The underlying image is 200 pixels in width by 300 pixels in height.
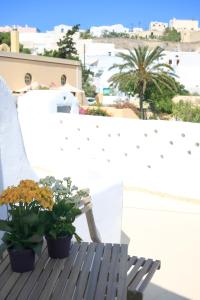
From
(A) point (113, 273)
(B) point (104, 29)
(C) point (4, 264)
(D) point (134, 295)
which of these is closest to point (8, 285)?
(C) point (4, 264)

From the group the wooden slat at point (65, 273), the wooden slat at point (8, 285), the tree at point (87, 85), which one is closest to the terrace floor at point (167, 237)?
the wooden slat at point (65, 273)

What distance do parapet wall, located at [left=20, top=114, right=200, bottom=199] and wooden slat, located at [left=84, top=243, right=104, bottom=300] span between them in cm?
416

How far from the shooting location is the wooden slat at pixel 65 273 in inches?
98.1

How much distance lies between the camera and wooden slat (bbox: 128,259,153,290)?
9.55 ft

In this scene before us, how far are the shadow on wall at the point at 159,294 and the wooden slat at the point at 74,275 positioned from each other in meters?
1.63

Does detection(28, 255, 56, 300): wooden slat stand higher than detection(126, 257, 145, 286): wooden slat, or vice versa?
detection(28, 255, 56, 300): wooden slat

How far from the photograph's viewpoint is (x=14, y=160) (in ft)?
13.9

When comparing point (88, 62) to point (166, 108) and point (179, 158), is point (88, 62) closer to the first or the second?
point (166, 108)

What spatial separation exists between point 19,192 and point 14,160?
1510 mm

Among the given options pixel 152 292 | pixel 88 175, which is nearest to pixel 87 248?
pixel 152 292

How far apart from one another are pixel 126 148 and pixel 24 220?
609cm

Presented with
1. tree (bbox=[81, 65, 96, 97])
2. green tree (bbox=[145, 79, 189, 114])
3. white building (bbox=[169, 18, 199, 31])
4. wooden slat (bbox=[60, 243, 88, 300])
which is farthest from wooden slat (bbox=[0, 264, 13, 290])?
white building (bbox=[169, 18, 199, 31])

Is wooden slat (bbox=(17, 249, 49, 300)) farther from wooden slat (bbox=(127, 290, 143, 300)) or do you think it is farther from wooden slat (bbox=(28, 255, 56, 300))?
wooden slat (bbox=(127, 290, 143, 300))

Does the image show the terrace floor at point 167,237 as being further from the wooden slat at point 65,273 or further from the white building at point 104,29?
the white building at point 104,29
